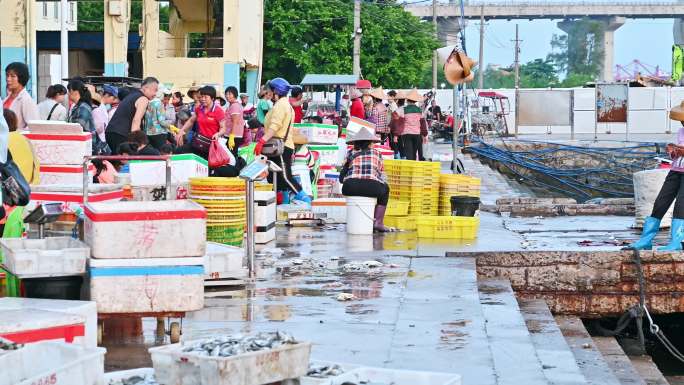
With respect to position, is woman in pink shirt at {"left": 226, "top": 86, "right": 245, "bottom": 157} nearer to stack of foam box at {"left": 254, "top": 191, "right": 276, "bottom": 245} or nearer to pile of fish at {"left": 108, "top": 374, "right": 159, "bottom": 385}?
stack of foam box at {"left": 254, "top": 191, "right": 276, "bottom": 245}

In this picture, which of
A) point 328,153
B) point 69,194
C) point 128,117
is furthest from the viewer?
point 328,153

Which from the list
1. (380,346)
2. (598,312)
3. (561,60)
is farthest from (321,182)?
(561,60)

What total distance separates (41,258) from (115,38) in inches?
1095

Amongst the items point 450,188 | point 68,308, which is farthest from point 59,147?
point 450,188

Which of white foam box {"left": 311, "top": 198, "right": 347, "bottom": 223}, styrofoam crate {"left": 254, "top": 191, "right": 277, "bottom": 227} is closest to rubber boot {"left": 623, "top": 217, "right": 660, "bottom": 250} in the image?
styrofoam crate {"left": 254, "top": 191, "right": 277, "bottom": 227}

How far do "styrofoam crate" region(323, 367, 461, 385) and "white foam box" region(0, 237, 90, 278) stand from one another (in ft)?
7.85

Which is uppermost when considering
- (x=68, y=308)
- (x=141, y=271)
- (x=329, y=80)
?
(x=329, y=80)

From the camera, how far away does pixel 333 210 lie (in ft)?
51.3

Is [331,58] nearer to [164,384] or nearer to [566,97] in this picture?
[566,97]

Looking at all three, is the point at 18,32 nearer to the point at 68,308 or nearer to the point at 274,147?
the point at 274,147

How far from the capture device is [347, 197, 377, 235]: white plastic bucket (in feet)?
46.2

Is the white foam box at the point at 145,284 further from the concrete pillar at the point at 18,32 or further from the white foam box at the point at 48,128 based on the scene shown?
the concrete pillar at the point at 18,32

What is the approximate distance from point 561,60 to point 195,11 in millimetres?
151136

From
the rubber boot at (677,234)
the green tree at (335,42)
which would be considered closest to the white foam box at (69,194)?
the rubber boot at (677,234)
